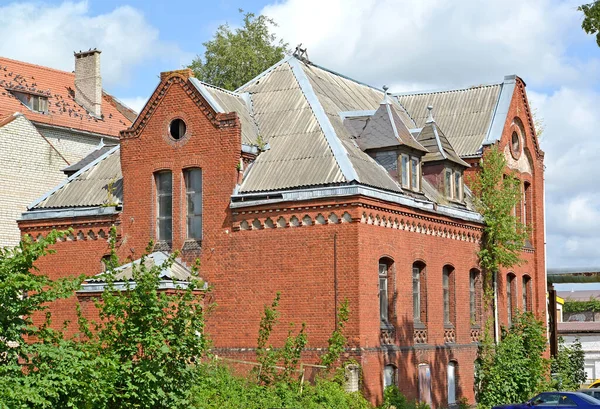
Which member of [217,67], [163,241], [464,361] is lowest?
[464,361]

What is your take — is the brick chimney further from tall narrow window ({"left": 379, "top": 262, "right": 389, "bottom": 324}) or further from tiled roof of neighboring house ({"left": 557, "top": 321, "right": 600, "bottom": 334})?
tiled roof of neighboring house ({"left": 557, "top": 321, "right": 600, "bottom": 334})

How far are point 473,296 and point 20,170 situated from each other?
21.8 metres

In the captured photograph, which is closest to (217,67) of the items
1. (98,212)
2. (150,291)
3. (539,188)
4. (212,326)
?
(539,188)

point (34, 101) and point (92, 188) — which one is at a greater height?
point (34, 101)

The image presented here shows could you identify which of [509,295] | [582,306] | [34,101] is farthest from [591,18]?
[582,306]

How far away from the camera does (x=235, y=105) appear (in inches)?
1259

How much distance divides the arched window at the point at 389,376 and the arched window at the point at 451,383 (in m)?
4.52

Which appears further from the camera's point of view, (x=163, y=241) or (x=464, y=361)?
(x=464, y=361)

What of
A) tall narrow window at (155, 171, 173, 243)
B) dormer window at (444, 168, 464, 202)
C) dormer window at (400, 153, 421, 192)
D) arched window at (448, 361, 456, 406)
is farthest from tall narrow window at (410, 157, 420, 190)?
tall narrow window at (155, 171, 173, 243)

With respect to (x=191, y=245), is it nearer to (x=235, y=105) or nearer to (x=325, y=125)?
(x=235, y=105)

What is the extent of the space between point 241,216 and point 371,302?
4.63 metres

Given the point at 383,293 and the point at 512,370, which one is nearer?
the point at 383,293

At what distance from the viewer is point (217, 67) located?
176ft

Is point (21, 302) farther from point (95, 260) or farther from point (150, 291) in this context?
point (95, 260)
